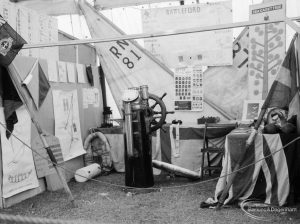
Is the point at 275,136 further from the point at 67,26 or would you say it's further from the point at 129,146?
the point at 67,26

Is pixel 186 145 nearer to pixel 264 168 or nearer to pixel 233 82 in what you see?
pixel 233 82

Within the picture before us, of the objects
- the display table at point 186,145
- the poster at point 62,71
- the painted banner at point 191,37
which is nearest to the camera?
the poster at point 62,71

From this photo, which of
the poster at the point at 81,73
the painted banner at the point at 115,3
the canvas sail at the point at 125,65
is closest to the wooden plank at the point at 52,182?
the poster at the point at 81,73

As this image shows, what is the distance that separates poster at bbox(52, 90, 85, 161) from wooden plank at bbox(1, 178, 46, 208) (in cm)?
60

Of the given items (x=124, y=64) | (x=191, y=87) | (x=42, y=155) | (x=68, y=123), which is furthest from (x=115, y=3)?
(x=42, y=155)

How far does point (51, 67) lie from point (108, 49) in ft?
5.18

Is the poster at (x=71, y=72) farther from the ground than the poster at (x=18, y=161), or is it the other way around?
the poster at (x=71, y=72)

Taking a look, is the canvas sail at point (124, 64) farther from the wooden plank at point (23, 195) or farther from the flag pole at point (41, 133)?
the flag pole at point (41, 133)

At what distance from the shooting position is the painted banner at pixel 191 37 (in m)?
5.48

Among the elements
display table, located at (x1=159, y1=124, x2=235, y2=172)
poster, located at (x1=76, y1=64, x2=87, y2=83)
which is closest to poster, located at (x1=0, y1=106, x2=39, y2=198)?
poster, located at (x1=76, y1=64, x2=87, y2=83)

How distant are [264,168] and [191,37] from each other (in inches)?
114

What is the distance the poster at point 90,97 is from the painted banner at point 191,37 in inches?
48.2

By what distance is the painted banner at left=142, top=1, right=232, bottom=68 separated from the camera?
5.48 meters

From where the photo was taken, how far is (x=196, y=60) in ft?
18.4
